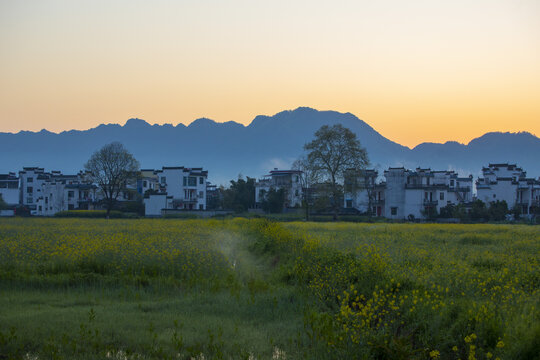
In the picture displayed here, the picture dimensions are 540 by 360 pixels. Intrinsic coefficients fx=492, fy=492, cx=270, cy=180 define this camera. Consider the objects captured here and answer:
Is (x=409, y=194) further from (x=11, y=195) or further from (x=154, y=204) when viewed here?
(x=11, y=195)

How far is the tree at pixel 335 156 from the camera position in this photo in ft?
219

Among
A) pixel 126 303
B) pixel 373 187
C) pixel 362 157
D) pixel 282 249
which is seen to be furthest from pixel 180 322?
pixel 373 187

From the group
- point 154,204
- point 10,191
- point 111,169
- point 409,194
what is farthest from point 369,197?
point 10,191

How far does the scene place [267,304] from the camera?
1221cm

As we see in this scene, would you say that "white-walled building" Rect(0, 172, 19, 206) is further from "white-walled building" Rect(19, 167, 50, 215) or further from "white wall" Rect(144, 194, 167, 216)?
"white wall" Rect(144, 194, 167, 216)

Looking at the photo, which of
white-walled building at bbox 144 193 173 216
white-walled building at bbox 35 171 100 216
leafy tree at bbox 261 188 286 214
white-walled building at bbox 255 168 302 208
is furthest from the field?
white-walled building at bbox 35 171 100 216

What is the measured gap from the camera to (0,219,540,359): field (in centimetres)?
805

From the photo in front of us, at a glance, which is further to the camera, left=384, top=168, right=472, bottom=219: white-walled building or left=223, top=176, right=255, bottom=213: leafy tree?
left=223, top=176, right=255, bottom=213: leafy tree

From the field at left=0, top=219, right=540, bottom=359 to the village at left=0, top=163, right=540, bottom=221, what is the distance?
50.8 metres

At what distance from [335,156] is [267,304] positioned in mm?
56253

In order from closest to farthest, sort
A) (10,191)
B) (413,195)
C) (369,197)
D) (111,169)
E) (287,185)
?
(413,195)
(369,197)
(111,169)
(287,185)
(10,191)

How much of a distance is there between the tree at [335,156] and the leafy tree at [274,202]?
14462 millimetres

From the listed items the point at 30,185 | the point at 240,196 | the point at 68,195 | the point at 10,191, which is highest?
the point at 30,185

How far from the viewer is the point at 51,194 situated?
97000 mm
